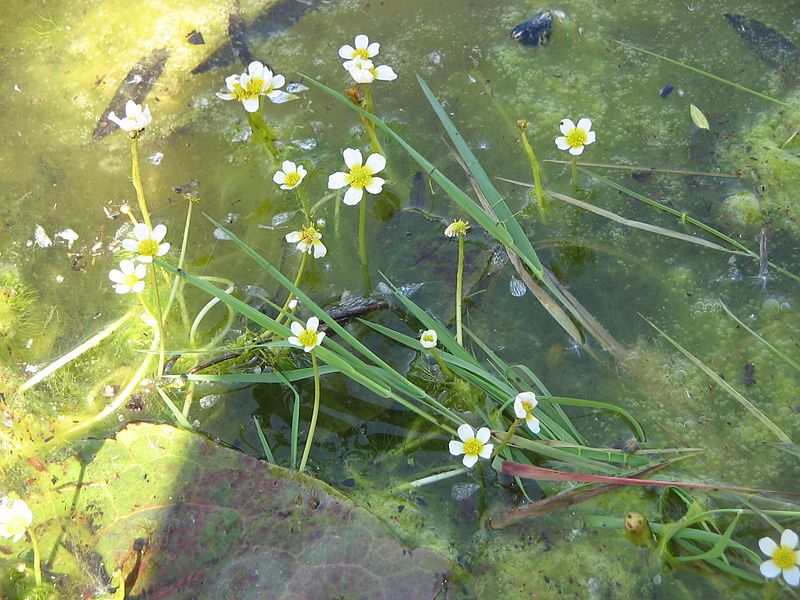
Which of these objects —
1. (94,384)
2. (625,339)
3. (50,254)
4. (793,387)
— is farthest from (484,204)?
(50,254)

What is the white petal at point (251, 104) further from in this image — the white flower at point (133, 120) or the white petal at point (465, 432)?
the white petal at point (465, 432)

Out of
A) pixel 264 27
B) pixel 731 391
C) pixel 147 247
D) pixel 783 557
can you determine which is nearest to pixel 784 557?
pixel 783 557

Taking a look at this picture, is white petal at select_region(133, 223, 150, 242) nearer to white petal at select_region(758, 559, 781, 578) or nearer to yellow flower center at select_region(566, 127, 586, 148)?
yellow flower center at select_region(566, 127, 586, 148)

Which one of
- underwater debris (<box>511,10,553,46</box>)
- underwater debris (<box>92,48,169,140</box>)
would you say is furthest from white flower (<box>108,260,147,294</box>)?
underwater debris (<box>511,10,553,46</box>)

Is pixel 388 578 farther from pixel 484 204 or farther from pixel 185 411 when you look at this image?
pixel 484 204

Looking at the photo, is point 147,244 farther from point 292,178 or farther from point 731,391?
point 731,391

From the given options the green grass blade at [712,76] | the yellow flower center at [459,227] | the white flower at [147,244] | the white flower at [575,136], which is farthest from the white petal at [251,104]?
the green grass blade at [712,76]
